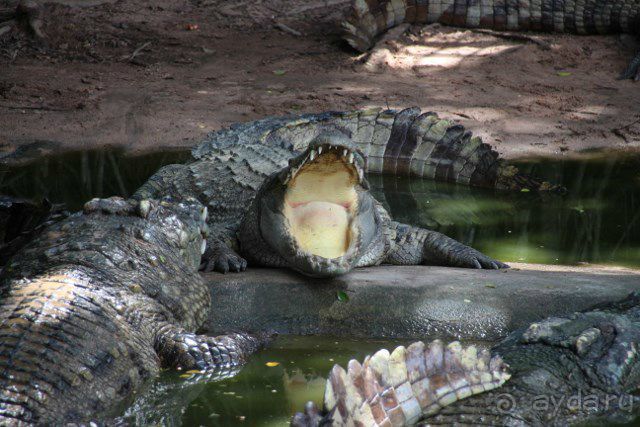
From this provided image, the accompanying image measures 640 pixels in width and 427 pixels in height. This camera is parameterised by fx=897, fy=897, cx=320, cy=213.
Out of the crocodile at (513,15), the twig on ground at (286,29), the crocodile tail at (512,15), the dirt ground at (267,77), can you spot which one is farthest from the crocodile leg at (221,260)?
the twig on ground at (286,29)

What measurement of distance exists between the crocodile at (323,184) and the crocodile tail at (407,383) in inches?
60.2

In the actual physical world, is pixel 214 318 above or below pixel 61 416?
below

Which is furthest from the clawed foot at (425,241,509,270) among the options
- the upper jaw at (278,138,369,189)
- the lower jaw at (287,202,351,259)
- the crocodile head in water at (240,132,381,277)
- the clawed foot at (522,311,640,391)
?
the clawed foot at (522,311,640,391)

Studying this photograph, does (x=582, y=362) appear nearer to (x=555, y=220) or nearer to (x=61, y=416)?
(x=61, y=416)

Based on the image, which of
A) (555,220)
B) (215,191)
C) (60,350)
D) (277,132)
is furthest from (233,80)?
(60,350)

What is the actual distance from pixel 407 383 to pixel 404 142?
4773mm

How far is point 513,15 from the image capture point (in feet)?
37.8

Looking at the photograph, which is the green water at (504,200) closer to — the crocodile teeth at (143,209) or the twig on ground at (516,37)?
the crocodile teeth at (143,209)

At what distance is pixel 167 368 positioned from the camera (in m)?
4.18

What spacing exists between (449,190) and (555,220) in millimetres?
1098

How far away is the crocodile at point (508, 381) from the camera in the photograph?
290 cm

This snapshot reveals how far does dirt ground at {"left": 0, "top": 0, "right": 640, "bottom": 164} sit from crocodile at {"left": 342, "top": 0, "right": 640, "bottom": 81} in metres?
0.19

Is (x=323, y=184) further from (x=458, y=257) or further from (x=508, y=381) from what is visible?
(x=508, y=381)

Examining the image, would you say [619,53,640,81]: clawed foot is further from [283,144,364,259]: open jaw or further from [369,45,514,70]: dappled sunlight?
[283,144,364,259]: open jaw
